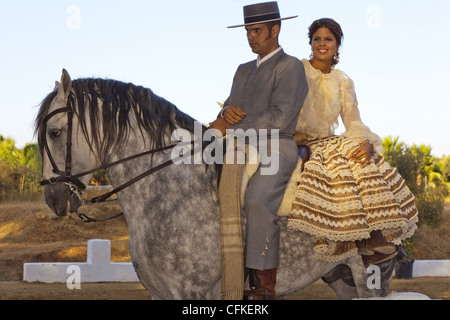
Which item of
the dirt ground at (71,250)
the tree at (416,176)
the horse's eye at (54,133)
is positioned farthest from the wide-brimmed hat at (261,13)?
the tree at (416,176)

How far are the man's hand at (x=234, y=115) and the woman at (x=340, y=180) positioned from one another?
0.83 m

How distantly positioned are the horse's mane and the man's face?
99cm

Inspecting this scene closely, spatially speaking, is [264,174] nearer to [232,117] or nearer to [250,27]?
[232,117]

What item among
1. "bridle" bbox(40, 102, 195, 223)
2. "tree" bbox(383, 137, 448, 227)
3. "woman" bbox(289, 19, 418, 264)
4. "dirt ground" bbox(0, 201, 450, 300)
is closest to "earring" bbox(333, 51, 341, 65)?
"woman" bbox(289, 19, 418, 264)

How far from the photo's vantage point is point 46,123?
4.64 metres

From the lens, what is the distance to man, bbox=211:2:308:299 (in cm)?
475

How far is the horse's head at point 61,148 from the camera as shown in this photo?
4.61 metres

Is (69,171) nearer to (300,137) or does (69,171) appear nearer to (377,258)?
(300,137)

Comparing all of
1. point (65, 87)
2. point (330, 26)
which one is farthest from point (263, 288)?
point (330, 26)

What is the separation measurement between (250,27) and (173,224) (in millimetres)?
2016

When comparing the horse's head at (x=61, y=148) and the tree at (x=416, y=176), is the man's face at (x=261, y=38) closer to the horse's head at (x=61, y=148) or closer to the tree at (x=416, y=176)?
the horse's head at (x=61, y=148)

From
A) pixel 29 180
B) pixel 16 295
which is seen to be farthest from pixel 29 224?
pixel 16 295

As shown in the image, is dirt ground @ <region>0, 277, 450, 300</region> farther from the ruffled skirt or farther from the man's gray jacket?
the man's gray jacket

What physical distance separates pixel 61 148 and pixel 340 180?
257cm
